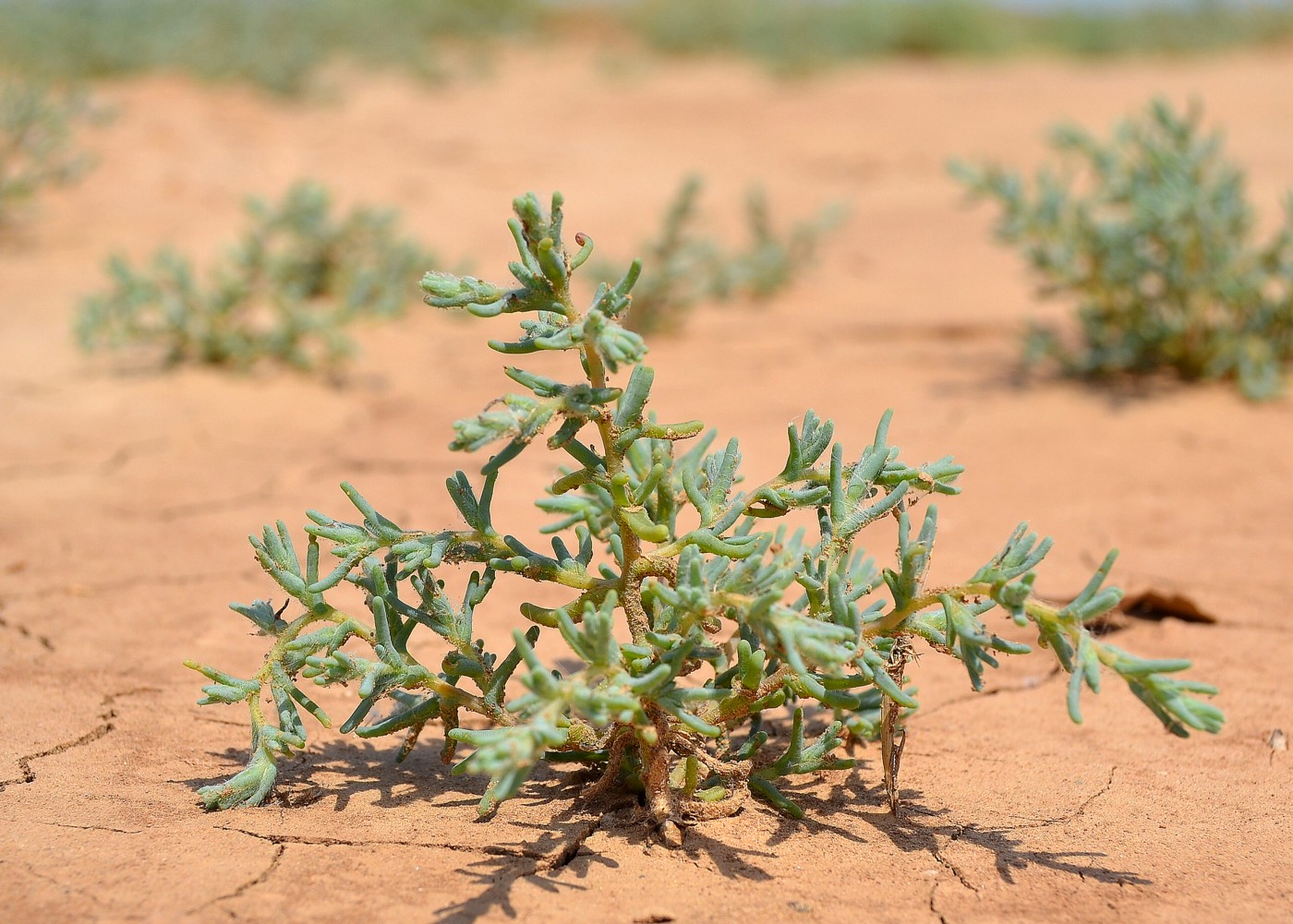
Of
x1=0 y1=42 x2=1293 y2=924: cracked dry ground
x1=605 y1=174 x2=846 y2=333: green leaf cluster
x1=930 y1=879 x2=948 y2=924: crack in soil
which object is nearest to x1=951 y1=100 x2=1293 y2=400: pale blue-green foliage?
x1=0 y1=42 x2=1293 y2=924: cracked dry ground

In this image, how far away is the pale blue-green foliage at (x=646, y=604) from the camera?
174 cm

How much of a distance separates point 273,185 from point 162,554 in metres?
5.36

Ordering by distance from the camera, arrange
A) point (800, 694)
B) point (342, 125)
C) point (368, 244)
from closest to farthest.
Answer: point (800, 694), point (368, 244), point (342, 125)

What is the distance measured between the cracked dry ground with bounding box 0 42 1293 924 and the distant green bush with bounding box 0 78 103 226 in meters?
0.23

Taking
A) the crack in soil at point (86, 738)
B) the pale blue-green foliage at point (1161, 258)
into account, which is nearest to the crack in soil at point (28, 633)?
the crack in soil at point (86, 738)

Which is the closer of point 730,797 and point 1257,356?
point 730,797

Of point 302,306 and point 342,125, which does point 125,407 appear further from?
point 342,125

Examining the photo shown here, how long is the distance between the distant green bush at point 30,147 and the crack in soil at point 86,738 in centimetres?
548

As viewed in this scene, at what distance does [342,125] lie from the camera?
10711mm

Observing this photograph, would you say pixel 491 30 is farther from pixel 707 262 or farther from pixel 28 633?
pixel 28 633

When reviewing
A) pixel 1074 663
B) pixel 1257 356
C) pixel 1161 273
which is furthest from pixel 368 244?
pixel 1074 663

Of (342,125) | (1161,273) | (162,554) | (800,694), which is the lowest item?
(162,554)

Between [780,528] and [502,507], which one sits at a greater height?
[780,528]

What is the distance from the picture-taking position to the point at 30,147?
291 inches
